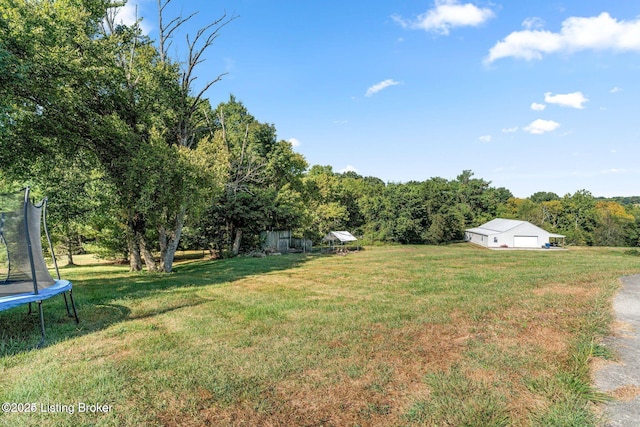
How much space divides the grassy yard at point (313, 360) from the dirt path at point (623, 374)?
0.16m

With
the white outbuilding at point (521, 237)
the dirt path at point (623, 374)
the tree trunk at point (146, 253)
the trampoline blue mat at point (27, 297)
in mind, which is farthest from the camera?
the white outbuilding at point (521, 237)

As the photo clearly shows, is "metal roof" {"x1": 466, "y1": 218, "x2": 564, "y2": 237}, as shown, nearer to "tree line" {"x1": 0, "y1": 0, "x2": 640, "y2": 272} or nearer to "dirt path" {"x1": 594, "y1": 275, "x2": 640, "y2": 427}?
"tree line" {"x1": 0, "y1": 0, "x2": 640, "y2": 272}

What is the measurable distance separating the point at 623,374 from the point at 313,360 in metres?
3.76

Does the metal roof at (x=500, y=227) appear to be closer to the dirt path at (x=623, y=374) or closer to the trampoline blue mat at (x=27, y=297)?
the dirt path at (x=623, y=374)

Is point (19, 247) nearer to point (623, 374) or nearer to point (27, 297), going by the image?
point (27, 297)

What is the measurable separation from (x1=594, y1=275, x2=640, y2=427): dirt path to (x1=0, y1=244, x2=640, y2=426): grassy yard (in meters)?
0.16

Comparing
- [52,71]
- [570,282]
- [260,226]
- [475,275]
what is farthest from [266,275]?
[260,226]

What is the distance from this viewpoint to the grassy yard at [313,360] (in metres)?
3.30

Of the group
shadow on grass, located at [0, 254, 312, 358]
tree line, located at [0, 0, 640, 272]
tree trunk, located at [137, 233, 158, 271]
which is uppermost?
tree line, located at [0, 0, 640, 272]

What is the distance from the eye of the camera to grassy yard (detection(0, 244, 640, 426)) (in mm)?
3299

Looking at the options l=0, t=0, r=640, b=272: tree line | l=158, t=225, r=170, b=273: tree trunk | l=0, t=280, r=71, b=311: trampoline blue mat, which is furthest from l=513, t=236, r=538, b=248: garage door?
l=0, t=280, r=71, b=311: trampoline blue mat

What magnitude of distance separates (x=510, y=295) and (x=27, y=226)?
10508 millimetres

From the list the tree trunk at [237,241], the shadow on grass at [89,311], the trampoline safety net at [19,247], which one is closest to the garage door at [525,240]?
the tree trunk at [237,241]

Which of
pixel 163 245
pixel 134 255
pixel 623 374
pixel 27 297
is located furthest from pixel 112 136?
pixel 623 374
